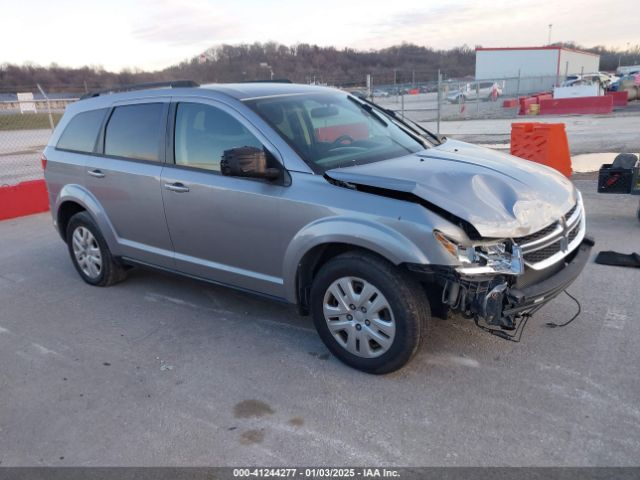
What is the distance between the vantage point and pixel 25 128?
26.5 meters

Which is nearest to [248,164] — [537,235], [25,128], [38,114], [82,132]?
[537,235]

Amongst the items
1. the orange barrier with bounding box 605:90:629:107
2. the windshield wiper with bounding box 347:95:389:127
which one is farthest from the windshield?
the orange barrier with bounding box 605:90:629:107

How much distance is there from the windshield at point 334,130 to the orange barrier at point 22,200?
20.2 ft

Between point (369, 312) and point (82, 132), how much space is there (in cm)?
356

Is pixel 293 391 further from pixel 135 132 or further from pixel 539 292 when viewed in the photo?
A: pixel 135 132

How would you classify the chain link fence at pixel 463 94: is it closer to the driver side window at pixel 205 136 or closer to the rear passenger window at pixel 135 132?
the rear passenger window at pixel 135 132

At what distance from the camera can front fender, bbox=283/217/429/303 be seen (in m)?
3.14

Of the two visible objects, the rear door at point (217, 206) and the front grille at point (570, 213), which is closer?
the front grille at point (570, 213)

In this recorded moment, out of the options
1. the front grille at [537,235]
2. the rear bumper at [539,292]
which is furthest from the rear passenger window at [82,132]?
the rear bumper at [539,292]

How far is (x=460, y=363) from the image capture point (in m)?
Answer: 3.62

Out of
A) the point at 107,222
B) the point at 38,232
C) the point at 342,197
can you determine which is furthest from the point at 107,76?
the point at 342,197

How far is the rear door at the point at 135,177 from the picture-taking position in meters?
4.49

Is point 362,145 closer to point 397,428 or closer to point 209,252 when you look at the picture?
point 209,252

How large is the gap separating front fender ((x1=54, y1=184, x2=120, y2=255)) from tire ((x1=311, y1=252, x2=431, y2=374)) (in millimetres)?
2384
